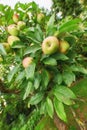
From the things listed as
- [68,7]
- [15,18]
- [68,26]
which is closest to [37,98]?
[68,26]

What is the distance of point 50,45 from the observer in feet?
4.49

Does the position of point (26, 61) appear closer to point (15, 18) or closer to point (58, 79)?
point (58, 79)

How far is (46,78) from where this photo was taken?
4.63 ft

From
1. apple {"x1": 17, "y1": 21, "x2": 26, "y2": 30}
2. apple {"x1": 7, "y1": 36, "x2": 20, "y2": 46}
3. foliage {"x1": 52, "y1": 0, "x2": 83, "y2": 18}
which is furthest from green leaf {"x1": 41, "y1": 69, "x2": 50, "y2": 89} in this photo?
foliage {"x1": 52, "y1": 0, "x2": 83, "y2": 18}

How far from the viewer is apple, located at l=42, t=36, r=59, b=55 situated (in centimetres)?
136

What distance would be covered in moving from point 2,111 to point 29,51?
101 inches

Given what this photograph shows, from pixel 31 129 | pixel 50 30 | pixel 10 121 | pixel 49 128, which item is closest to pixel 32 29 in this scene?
pixel 50 30

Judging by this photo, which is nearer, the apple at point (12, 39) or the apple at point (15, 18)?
the apple at point (12, 39)

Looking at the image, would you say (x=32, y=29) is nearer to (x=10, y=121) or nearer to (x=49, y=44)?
(x=49, y=44)

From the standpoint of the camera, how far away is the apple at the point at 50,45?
1.36m

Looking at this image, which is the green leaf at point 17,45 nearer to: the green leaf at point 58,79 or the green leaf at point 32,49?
the green leaf at point 32,49

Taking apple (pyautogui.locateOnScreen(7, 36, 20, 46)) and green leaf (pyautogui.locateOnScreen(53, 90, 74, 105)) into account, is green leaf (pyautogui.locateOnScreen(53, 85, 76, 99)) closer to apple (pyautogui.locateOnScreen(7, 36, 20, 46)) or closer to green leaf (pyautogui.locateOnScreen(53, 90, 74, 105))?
green leaf (pyautogui.locateOnScreen(53, 90, 74, 105))

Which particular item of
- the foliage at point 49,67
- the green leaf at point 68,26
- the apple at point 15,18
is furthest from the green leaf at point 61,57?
the apple at point 15,18

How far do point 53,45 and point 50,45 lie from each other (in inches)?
0.6
